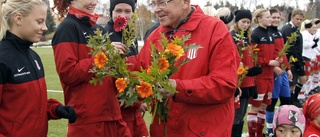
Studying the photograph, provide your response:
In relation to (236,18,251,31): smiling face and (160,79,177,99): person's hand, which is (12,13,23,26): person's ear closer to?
(160,79,177,99): person's hand

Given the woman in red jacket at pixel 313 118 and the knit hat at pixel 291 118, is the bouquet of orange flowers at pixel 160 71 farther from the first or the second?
the woman in red jacket at pixel 313 118

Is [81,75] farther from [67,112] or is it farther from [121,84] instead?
[121,84]

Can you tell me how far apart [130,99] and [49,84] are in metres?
12.2

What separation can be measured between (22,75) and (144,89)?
1059mm

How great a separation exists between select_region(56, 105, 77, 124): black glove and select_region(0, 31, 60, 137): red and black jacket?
5.4 inches

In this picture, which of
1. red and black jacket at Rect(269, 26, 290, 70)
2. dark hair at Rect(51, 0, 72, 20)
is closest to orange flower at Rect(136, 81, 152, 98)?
dark hair at Rect(51, 0, 72, 20)

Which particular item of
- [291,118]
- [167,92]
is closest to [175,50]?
[167,92]

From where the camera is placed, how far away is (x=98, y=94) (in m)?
3.69

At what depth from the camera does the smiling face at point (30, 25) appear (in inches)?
126

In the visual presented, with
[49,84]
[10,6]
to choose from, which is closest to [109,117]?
[10,6]

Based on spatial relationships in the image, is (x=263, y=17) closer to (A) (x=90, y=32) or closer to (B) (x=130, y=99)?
(A) (x=90, y=32)

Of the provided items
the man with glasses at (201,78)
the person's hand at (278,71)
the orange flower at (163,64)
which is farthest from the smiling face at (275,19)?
the orange flower at (163,64)

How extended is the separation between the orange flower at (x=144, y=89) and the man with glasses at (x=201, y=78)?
163 millimetres

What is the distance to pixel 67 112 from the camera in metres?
3.38
